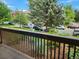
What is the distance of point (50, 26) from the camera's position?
1138 cm

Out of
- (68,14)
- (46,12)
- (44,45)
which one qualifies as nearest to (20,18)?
(46,12)

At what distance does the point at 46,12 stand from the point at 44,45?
8.79 meters

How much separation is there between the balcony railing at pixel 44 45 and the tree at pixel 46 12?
7.57m

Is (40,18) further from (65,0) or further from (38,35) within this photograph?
(38,35)

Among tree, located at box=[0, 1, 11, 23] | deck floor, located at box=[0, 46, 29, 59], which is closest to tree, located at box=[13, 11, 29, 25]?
tree, located at box=[0, 1, 11, 23]

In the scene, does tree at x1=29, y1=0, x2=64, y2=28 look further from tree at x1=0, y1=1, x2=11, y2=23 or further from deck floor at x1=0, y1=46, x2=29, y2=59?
deck floor at x1=0, y1=46, x2=29, y2=59

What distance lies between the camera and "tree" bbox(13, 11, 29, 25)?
9793 mm

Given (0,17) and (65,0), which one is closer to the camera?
(0,17)

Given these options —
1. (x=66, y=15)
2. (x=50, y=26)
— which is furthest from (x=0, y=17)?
(x=66, y=15)

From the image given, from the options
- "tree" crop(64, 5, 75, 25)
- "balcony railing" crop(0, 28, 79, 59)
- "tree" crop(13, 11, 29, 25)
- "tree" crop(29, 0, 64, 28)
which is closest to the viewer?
"balcony railing" crop(0, 28, 79, 59)

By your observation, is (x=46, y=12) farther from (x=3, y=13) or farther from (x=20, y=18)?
(x=3, y=13)

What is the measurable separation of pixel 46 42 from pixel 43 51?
191 millimetres

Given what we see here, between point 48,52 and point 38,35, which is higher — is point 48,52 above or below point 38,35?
below

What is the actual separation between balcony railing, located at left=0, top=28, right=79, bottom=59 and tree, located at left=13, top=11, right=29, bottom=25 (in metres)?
6.06
